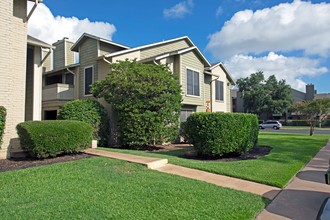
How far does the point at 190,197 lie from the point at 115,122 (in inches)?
386

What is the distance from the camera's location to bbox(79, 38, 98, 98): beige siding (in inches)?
630

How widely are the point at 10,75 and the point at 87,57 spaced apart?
7991 mm

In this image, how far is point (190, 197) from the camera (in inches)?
195

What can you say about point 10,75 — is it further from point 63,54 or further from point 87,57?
point 63,54

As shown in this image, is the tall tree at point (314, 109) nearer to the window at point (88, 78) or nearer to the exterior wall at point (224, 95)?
the exterior wall at point (224, 95)

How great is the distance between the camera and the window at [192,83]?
17125 millimetres

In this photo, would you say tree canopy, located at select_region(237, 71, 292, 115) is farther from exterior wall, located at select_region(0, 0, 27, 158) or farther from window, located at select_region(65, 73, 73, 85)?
exterior wall, located at select_region(0, 0, 27, 158)

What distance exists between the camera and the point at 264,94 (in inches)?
2208

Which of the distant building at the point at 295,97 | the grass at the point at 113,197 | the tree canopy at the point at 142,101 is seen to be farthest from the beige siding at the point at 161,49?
the distant building at the point at 295,97

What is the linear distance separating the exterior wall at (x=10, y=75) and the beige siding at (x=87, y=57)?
21.2 ft

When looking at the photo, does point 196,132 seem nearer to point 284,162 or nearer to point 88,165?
point 284,162

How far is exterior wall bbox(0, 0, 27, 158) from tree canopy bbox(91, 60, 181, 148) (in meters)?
4.41

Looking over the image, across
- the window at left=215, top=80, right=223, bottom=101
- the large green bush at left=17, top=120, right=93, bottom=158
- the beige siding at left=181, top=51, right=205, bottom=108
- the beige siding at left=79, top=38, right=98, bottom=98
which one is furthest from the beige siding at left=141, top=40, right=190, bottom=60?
the large green bush at left=17, top=120, right=93, bottom=158

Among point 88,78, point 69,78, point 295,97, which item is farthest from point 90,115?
point 295,97
